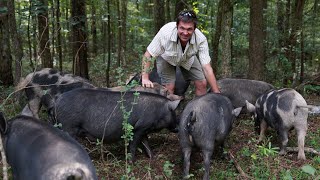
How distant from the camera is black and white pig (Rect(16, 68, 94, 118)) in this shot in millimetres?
6795

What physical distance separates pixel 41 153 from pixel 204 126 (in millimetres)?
2094

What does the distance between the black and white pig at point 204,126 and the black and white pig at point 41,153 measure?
1673 millimetres

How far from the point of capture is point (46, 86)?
6879 mm

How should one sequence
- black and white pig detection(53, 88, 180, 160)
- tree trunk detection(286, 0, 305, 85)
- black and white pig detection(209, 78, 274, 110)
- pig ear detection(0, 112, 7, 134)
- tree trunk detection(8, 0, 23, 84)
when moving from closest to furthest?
pig ear detection(0, 112, 7, 134), black and white pig detection(53, 88, 180, 160), black and white pig detection(209, 78, 274, 110), tree trunk detection(8, 0, 23, 84), tree trunk detection(286, 0, 305, 85)

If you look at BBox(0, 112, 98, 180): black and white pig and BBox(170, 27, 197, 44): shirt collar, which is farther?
BBox(170, 27, 197, 44): shirt collar

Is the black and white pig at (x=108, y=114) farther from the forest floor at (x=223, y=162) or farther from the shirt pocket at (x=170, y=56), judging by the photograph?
the shirt pocket at (x=170, y=56)

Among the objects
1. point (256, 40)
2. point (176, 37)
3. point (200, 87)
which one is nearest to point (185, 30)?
point (176, 37)

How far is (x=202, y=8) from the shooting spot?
56.1 feet

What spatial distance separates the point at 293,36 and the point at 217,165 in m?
5.74

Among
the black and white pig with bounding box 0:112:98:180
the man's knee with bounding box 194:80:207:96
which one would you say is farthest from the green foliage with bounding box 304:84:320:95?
the black and white pig with bounding box 0:112:98:180

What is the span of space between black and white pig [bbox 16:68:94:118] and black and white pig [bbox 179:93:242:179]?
2.60m

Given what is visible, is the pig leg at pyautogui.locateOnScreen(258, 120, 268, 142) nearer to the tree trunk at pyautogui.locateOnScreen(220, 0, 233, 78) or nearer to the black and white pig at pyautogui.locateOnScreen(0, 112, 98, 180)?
the tree trunk at pyautogui.locateOnScreen(220, 0, 233, 78)

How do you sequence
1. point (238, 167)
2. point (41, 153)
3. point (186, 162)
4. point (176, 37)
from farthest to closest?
point (176, 37), point (238, 167), point (186, 162), point (41, 153)

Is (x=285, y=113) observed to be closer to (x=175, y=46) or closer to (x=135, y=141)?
(x=175, y=46)
